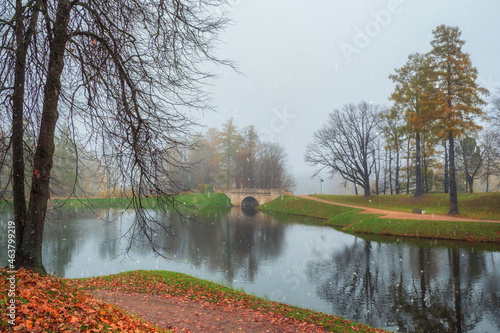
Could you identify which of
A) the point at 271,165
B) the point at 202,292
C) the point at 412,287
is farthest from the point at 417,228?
the point at 271,165

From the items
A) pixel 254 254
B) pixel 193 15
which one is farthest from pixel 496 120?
pixel 193 15

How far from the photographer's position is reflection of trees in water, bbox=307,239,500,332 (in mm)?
8930

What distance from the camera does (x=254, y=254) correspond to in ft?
58.7

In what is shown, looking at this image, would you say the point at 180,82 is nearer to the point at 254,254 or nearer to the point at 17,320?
the point at 17,320

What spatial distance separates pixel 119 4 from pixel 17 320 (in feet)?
17.2

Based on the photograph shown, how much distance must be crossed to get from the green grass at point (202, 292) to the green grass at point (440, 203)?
20920 mm

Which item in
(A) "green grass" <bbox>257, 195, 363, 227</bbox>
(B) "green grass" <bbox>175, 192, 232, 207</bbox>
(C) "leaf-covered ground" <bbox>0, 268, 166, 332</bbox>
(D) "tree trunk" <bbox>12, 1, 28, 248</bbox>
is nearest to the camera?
(C) "leaf-covered ground" <bbox>0, 268, 166, 332</bbox>

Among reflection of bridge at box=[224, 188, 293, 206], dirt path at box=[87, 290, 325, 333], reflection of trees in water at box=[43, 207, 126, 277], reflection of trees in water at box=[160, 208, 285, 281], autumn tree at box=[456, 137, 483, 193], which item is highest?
autumn tree at box=[456, 137, 483, 193]

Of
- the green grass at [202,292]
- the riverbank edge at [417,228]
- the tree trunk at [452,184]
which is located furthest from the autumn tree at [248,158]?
the green grass at [202,292]

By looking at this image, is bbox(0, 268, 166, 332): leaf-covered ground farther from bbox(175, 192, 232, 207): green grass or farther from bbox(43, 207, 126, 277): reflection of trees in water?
bbox(175, 192, 232, 207): green grass

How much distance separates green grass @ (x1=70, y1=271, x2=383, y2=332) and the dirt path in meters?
0.39

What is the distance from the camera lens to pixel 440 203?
28.9 meters

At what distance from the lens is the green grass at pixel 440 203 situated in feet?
78.7

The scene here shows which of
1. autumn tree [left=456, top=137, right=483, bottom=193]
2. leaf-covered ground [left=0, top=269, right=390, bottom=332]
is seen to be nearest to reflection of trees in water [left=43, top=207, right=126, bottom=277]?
leaf-covered ground [left=0, top=269, right=390, bottom=332]
